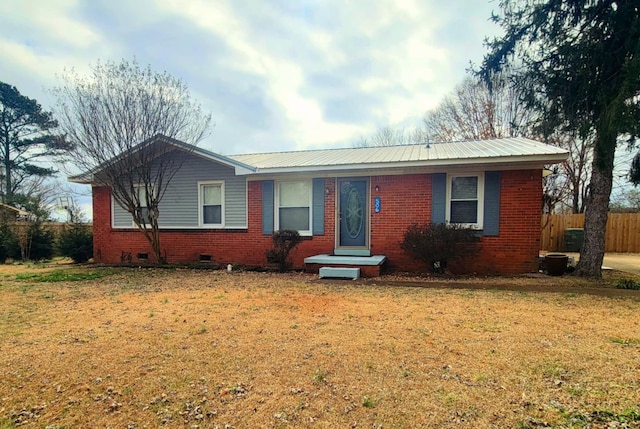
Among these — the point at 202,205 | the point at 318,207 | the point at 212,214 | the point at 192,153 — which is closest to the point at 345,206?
the point at 318,207

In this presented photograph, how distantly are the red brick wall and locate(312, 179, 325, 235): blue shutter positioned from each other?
0.46 ft

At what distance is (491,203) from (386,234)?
264cm

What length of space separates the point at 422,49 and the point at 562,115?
18.5 feet

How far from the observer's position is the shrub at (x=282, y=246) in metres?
8.92

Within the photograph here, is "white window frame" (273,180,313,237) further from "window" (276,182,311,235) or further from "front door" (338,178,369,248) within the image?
"front door" (338,178,369,248)

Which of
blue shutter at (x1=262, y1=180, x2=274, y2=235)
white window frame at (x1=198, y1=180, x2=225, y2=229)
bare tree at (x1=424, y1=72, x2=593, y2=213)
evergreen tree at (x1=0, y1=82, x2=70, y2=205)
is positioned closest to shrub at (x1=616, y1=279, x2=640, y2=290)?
blue shutter at (x1=262, y1=180, x2=274, y2=235)

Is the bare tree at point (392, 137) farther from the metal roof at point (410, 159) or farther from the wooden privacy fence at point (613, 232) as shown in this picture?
the metal roof at point (410, 159)

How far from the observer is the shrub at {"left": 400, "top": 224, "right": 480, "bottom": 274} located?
24.3ft

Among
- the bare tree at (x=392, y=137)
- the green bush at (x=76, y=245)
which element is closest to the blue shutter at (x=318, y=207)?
the green bush at (x=76, y=245)

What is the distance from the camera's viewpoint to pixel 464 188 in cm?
829

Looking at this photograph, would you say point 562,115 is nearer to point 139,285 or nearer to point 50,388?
point 50,388

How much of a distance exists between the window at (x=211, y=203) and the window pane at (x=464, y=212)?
672 cm

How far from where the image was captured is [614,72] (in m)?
6.71

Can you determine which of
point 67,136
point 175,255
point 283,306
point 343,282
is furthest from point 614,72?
point 67,136
